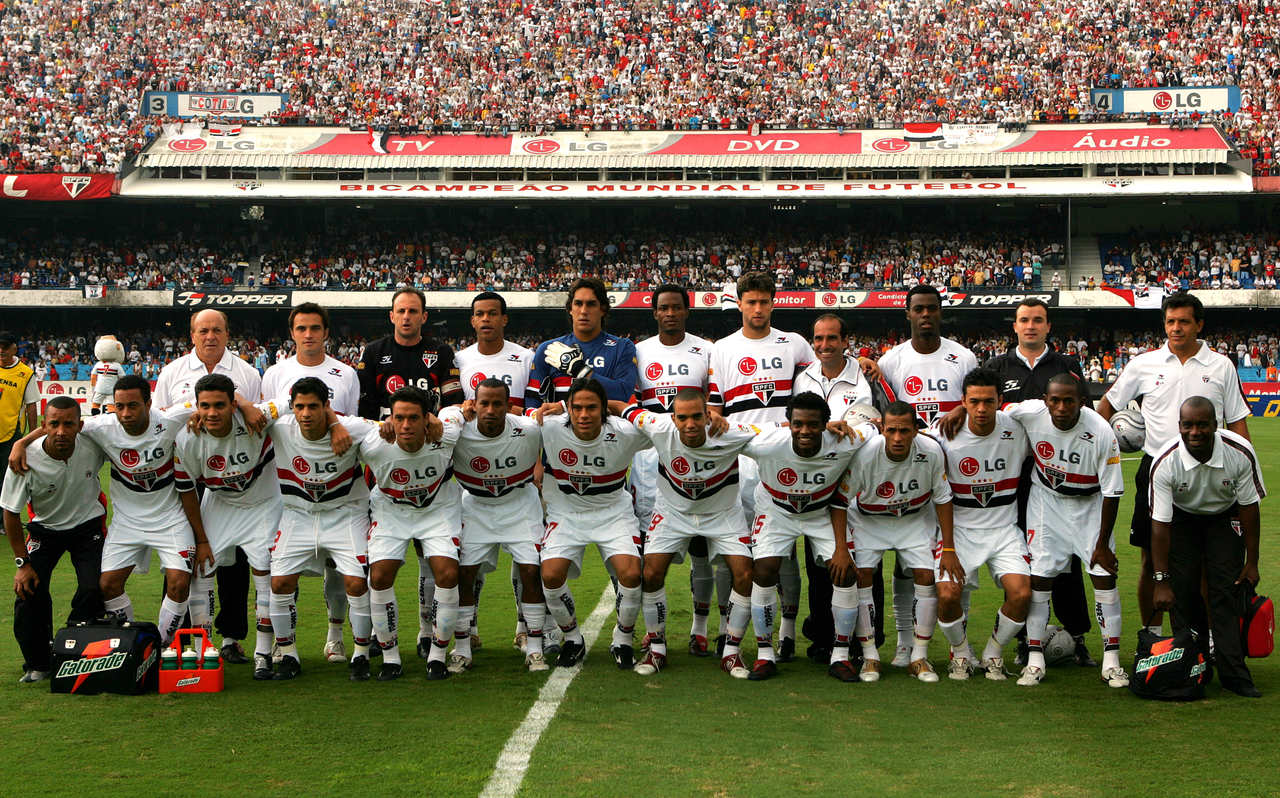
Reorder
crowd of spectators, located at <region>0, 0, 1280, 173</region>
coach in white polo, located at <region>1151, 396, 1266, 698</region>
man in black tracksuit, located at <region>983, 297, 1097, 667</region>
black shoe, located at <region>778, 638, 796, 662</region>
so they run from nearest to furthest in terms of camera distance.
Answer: coach in white polo, located at <region>1151, 396, 1266, 698</region> → man in black tracksuit, located at <region>983, 297, 1097, 667</region> → black shoe, located at <region>778, 638, 796, 662</region> → crowd of spectators, located at <region>0, 0, 1280, 173</region>

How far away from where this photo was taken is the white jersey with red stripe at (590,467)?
725 centimetres

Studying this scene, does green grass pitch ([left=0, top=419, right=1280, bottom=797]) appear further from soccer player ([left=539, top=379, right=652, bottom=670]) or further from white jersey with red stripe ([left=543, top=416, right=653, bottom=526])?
white jersey with red stripe ([left=543, top=416, right=653, bottom=526])

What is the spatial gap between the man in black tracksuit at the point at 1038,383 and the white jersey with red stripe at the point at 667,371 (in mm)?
1871

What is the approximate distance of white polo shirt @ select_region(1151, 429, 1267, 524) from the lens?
652 cm

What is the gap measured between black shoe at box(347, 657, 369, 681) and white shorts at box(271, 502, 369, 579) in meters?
0.49

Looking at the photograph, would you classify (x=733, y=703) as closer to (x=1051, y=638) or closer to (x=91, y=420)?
(x=1051, y=638)

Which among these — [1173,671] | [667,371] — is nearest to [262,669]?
[667,371]

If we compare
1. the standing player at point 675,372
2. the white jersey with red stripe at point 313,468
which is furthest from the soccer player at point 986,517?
the white jersey with red stripe at point 313,468

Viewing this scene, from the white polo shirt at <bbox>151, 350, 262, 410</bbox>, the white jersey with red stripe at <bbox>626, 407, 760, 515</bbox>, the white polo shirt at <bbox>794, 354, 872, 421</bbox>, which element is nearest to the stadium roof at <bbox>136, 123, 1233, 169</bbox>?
the white polo shirt at <bbox>794, 354, 872, 421</bbox>

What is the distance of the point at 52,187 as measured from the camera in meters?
41.6

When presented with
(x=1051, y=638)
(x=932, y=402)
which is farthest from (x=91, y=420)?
(x=1051, y=638)

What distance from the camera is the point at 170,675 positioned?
661 centimetres

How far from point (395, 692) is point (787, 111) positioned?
41.1 meters

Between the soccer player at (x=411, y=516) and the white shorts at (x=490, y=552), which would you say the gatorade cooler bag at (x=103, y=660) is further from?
the white shorts at (x=490, y=552)
